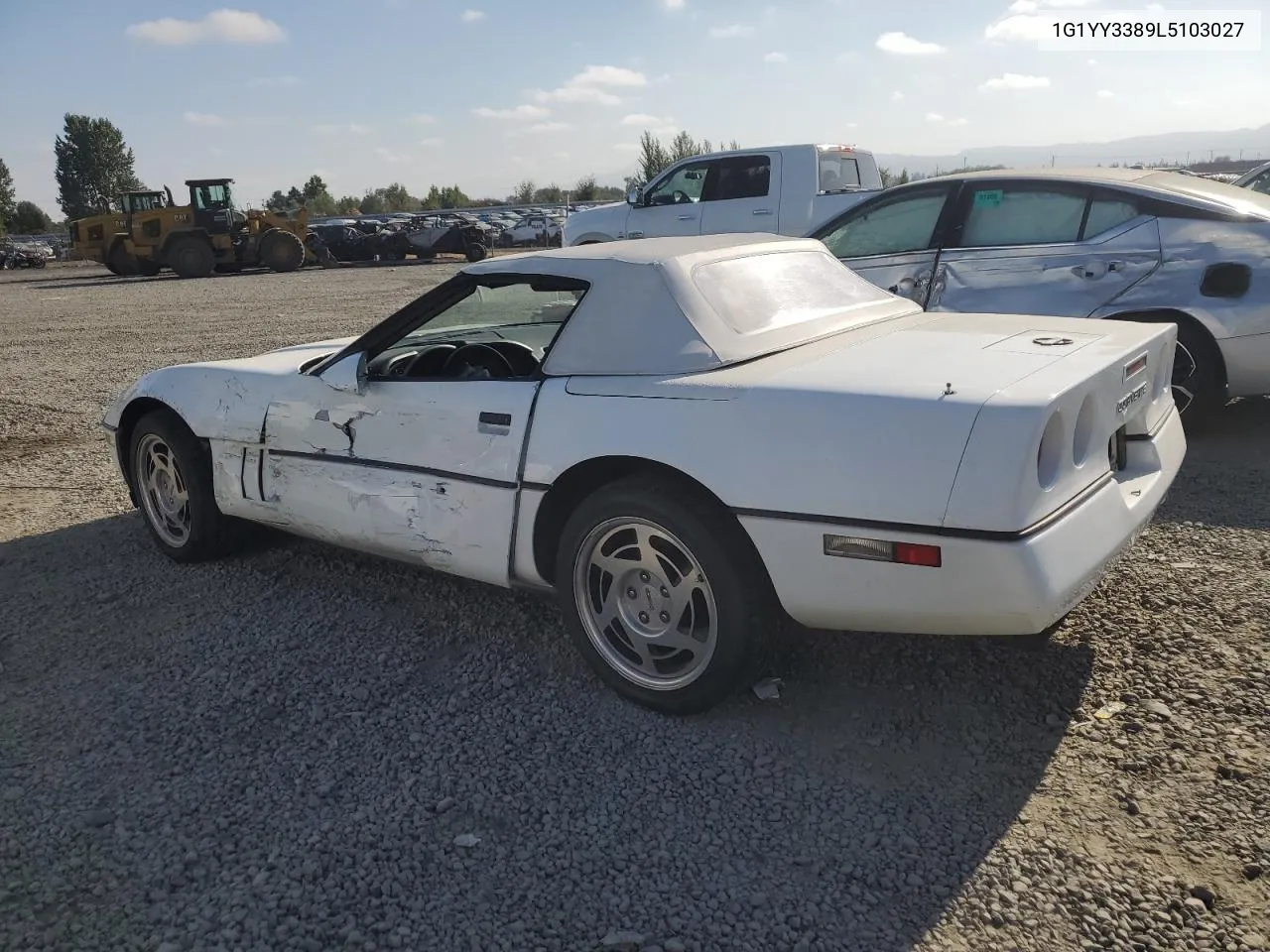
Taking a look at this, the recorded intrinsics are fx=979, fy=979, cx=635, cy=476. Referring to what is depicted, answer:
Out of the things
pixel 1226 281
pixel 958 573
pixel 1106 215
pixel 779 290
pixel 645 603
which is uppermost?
pixel 1106 215

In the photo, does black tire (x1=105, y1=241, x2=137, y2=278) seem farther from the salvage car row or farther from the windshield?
the windshield

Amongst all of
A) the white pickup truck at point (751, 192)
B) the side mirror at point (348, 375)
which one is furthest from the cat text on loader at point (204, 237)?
the side mirror at point (348, 375)

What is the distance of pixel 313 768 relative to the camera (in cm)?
282

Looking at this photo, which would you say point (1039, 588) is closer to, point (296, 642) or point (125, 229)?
point (296, 642)

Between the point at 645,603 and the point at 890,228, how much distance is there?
4269 mm

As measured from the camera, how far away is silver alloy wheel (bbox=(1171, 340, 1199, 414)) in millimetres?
5328

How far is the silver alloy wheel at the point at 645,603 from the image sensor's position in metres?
2.92

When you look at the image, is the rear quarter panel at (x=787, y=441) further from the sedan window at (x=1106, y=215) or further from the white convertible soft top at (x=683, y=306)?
the sedan window at (x=1106, y=215)

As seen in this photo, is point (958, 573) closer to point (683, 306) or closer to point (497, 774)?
point (683, 306)

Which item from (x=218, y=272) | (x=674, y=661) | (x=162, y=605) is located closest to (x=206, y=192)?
(x=218, y=272)

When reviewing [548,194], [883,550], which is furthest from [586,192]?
[883,550]

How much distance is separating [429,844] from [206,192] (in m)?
27.2

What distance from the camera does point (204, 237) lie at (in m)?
25.6

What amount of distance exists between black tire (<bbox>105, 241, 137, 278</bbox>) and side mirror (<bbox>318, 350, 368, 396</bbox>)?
85.9 feet
